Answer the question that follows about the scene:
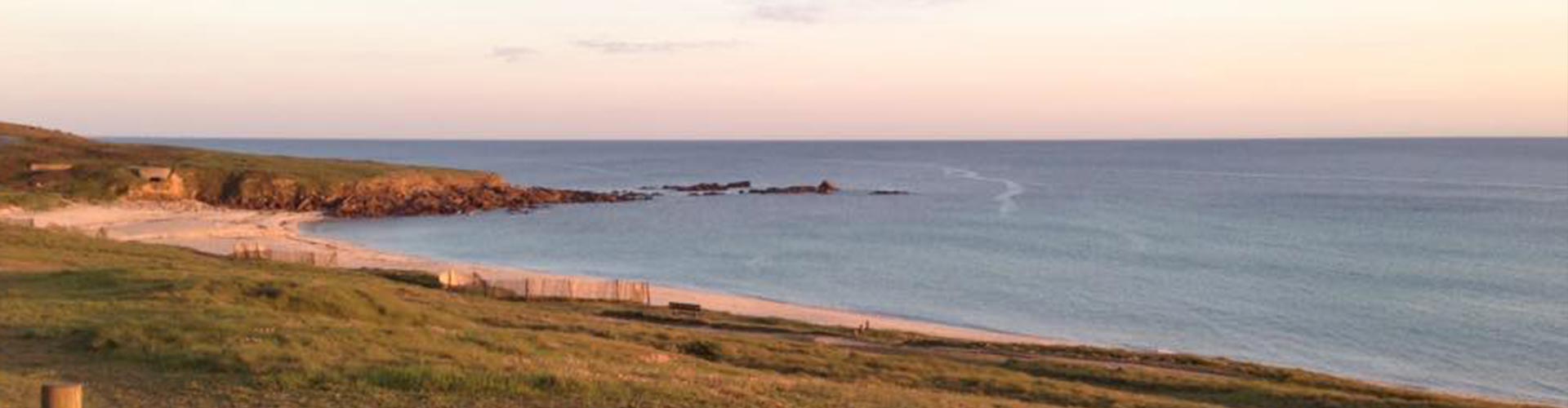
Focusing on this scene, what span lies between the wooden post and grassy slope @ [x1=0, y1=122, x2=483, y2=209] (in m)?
81.1

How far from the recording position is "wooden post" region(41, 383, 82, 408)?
7.91 metres

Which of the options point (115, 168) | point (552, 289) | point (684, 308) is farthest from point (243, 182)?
point (684, 308)

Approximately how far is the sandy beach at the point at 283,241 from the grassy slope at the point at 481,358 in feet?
23.7

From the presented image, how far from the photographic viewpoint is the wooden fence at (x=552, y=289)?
45.8 m

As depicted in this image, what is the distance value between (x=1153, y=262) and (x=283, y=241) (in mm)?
52421

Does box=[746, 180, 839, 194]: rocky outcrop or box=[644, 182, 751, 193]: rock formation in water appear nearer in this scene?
box=[746, 180, 839, 194]: rocky outcrop

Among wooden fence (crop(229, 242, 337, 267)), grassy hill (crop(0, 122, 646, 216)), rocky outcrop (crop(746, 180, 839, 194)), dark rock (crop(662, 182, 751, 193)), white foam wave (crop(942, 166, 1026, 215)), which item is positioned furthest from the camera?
dark rock (crop(662, 182, 751, 193))

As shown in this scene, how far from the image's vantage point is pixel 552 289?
152 ft

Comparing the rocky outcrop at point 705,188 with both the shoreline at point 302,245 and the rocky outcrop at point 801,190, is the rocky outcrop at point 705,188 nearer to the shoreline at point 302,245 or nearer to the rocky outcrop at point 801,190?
the rocky outcrop at point 801,190

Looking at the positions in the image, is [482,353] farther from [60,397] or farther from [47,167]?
[47,167]

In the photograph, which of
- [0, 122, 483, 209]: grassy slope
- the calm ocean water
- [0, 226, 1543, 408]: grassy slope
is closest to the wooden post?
[0, 226, 1543, 408]: grassy slope

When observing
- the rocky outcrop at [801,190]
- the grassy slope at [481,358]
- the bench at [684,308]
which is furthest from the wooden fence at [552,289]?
the rocky outcrop at [801,190]

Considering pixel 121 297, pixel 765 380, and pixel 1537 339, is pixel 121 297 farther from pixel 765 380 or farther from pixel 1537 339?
pixel 1537 339

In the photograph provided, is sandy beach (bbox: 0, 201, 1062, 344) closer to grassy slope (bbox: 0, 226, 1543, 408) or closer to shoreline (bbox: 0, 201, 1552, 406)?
shoreline (bbox: 0, 201, 1552, 406)
